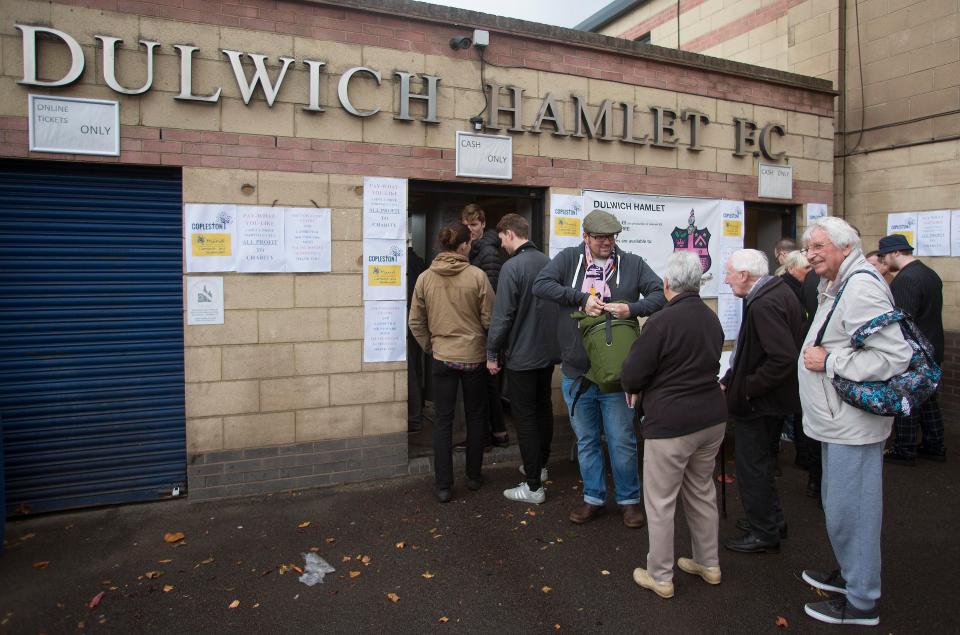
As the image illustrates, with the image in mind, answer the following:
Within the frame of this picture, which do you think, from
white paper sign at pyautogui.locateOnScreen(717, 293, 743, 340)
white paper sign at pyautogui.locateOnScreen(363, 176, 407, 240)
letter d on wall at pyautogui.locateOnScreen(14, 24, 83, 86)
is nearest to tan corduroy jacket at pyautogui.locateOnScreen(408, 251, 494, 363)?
white paper sign at pyautogui.locateOnScreen(363, 176, 407, 240)

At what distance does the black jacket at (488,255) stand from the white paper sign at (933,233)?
5368 millimetres

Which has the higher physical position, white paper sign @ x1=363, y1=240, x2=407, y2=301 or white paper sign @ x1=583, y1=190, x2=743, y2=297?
white paper sign @ x1=583, y1=190, x2=743, y2=297

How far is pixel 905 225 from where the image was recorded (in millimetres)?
7707

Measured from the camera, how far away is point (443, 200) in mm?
6680

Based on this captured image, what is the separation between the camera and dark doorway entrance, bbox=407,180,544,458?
5754mm

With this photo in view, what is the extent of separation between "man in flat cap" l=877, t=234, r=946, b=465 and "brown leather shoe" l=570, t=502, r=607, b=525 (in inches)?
122

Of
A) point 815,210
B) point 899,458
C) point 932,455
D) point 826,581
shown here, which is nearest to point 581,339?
point 826,581

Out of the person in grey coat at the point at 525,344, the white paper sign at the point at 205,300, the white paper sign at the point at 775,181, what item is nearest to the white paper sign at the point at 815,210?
the white paper sign at the point at 775,181

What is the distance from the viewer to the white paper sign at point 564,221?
5.93m

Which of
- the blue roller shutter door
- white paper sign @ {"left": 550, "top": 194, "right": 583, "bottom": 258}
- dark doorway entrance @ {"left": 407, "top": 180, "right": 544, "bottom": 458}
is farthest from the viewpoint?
white paper sign @ {"left": 550, "top": 194, "right": 583, "bottom": 258}

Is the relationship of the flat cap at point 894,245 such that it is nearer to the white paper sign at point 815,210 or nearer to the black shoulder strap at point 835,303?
the white paper sign at point 815,210

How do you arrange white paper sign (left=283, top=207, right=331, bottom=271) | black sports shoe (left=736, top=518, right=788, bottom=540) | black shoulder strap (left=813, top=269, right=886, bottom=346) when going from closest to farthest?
black shoulder strap (left=813, top=269, right=886, bottom=346) → black sports shoe (left=736, top=518, right=788, bottom=540) → white paper sign (left=283, top=207, right=331, bottom=271)

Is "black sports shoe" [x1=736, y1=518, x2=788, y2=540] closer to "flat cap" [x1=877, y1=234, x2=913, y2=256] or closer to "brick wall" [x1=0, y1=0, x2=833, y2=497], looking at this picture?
"brick wall" [x1=0, y1=0, x2=833, y2=497]

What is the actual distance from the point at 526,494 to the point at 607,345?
1.53 meters
